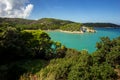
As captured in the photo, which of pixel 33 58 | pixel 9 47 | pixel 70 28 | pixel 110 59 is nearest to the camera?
pixel 110 59

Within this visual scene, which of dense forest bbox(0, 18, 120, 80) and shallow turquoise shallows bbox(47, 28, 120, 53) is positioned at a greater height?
dense forest bbox(0, 18, 120, 80)

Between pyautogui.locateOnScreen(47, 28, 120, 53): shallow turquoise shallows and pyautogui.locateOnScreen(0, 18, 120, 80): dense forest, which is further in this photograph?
pyautogui.locateOnScreen(47, 28, 120, 53): shallow turquoise shallows

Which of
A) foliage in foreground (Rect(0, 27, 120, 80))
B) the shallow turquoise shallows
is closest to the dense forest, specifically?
foliage in foreground (Rect(0, 27, 120, 80))

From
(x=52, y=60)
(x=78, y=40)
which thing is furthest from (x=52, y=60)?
(x=78, y=40)

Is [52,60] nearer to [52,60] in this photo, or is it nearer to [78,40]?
[52,60]

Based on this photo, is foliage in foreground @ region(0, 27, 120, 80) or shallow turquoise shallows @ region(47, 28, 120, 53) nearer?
foliage in foreground @ region(0, 27, 120, 80)

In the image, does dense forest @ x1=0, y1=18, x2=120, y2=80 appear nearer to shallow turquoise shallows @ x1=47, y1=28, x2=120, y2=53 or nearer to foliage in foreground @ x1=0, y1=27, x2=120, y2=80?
foliage in foreground @ x1=0, y1=27, x2=120, y2=80

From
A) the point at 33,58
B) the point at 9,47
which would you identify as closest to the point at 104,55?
the point at 9,47

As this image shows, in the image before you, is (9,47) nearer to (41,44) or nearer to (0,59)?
(0,59)
